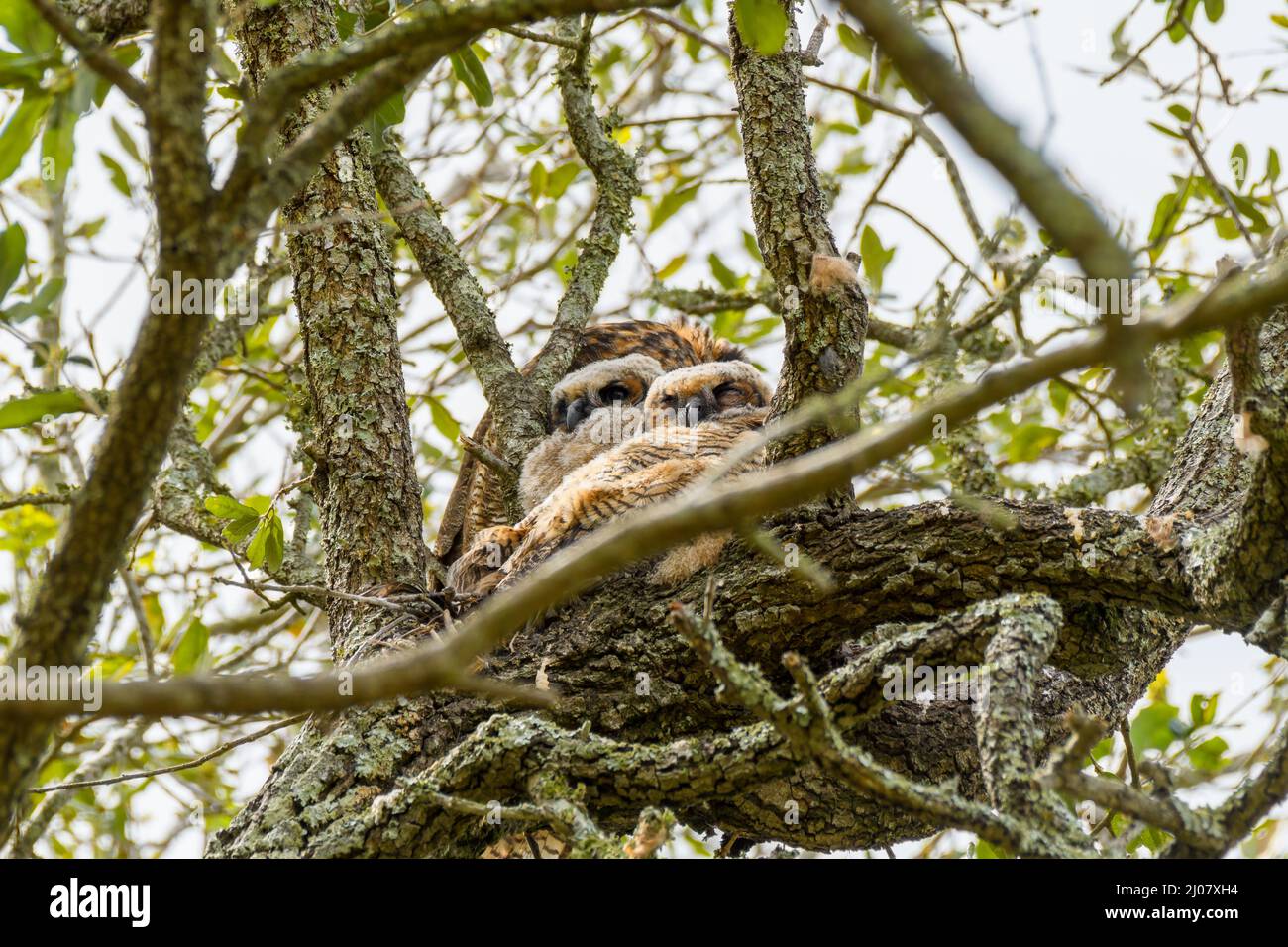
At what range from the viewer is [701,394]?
447cm

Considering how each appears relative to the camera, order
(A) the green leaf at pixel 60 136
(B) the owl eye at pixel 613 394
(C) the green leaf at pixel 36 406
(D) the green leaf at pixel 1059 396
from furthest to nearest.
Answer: (D) the green leaf at pixel 1059 396 → (B) the owl eye at pixel 613 394 → (C) the green leaf at pixel 36 406 → (A) the green leaf at pixel 60 136

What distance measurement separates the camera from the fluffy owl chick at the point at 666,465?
336 centimetres

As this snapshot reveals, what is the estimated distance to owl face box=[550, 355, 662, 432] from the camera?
4668 millimetres

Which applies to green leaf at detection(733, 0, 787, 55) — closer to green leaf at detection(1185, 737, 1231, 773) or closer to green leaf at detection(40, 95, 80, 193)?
green leaf at detection(40, 95, 80, 193)

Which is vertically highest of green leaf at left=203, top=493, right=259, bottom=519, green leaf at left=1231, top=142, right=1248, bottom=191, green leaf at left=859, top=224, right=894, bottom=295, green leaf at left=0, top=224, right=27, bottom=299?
green leaf at left=1231, top=142, right=1248, bottom=191

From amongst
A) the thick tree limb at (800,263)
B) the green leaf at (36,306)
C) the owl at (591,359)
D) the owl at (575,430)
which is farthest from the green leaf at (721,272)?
the green leaf at (36,306)

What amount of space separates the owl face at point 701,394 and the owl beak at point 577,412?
0.81 feet

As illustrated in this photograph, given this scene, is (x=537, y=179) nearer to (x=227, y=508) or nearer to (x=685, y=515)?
(x=227, y=508)

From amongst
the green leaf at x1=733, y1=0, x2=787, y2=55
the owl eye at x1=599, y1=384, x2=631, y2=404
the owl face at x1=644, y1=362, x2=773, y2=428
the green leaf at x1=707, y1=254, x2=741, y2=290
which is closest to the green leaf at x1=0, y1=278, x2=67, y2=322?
the green leaf at x1=733, y1=0, x2=787, y2=55

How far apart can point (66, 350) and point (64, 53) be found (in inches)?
115

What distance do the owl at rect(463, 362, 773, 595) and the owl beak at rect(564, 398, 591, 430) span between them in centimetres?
26

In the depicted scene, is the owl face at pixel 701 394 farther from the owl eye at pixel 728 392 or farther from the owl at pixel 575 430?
the owl at pixel 575 430
